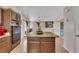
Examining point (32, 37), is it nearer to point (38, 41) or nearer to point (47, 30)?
point (38, 41)

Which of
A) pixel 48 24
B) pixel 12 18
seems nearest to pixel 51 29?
pixel 48 24

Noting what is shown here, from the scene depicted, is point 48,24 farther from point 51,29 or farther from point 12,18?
point 12,18

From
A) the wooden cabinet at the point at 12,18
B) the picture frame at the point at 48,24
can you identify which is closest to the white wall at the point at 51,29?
the picture frame at the point at 48,24

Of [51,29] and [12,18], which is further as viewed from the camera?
[12,18]

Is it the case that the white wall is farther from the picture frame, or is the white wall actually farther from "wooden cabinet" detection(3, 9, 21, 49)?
"wooden cabinet" detection(3, 9, 21, 49)

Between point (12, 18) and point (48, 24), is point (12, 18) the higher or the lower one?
the higher one

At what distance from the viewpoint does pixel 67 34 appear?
2449 mm

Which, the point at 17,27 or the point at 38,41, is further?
the point at 38,41

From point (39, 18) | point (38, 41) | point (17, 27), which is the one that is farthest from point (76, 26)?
point (17, 27)

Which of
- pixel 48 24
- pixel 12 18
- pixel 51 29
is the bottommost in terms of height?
pixel 51 29

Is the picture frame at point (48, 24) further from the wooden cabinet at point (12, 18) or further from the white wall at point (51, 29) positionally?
the wooden cabinet at point (12, 18)

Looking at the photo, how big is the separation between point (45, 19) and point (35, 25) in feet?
0.83

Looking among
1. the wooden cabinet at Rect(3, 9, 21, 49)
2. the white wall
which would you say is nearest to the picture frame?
the white wall
